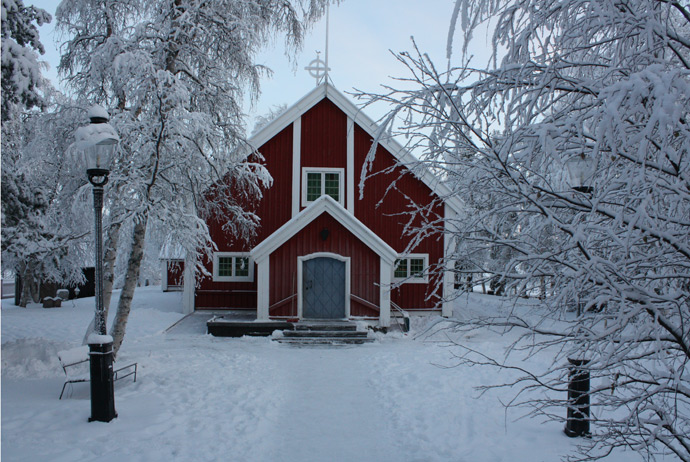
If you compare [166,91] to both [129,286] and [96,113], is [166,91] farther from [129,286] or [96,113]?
[129,286]

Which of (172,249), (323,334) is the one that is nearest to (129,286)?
(172,249)

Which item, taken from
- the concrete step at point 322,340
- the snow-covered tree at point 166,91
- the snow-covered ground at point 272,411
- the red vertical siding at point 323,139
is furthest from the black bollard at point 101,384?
the red vertical siding at point 323,139

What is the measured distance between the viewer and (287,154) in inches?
624

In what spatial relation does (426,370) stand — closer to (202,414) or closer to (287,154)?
(202,414)

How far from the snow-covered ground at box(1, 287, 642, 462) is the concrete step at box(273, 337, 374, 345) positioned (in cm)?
78

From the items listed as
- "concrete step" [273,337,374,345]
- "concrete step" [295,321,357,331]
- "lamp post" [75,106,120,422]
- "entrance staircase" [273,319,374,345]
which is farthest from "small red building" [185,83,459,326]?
"lamp post" [75,106,120,422]

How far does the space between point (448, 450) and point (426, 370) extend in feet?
11.9

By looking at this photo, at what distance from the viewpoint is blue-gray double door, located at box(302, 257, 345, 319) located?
13.5 m

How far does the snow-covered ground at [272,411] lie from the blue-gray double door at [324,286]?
2477mm

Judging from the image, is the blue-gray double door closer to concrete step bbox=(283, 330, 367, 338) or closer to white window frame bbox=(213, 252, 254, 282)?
concrete step bbox=(283, 330, 367, 338)

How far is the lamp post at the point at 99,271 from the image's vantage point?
592 centimetres

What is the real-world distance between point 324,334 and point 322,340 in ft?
0.94

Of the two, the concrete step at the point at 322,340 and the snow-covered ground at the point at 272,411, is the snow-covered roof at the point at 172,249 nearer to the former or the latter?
the snow-covered ground at the point at 272,411

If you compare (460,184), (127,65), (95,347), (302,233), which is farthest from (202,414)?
(302,233)
